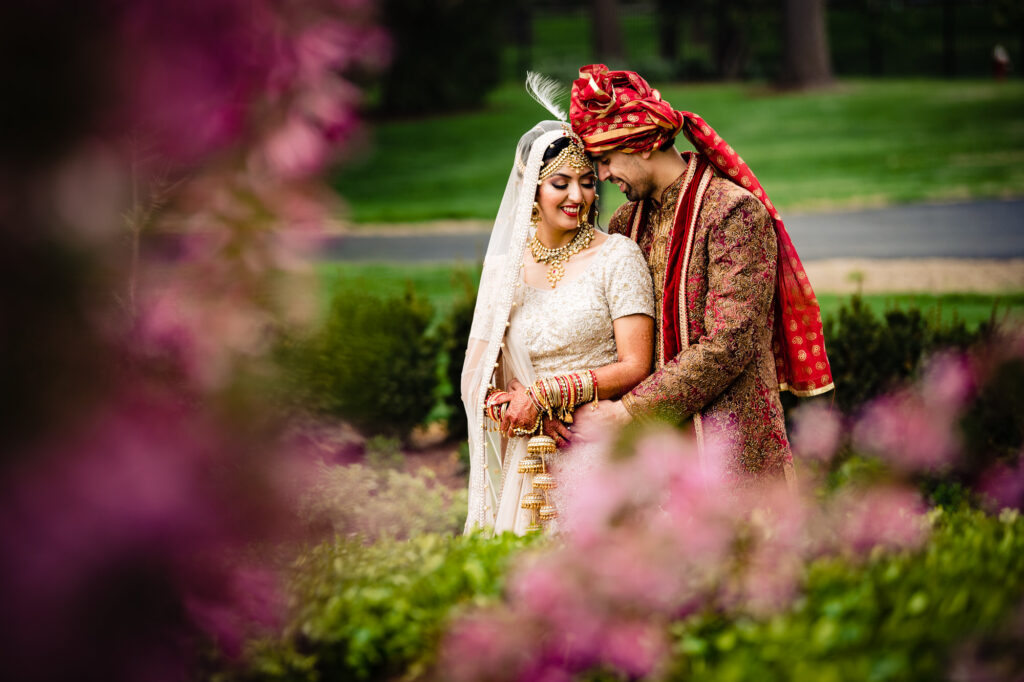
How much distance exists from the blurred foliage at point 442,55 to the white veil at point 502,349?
74.8ft

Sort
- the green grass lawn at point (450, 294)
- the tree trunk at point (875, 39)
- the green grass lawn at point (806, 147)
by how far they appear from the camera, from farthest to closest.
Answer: the tree trunk at point (875, 39) → the green grass lawn at point (806, 147) → the green grass lawn at point (450, 294)

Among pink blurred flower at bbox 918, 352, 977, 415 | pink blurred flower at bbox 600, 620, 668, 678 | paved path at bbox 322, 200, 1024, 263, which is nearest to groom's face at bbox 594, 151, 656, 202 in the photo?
pink blurred flower at bbox 600, 620, 668, 678

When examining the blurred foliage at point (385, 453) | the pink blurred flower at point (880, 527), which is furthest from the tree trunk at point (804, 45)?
the pink blurred flower at point (880, 527)

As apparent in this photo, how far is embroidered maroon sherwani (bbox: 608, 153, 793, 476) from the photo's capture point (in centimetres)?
348

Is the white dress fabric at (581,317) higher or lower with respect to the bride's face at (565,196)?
lower

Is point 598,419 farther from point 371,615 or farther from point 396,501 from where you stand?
point 396,501

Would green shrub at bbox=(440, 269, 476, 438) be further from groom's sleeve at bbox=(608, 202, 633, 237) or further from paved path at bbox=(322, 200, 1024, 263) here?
paved path at bbox=(322, 200, 1024, 263)

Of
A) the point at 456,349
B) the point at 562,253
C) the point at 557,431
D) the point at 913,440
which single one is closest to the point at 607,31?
the point at 456,349

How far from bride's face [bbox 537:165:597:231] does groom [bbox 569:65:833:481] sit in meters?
0.09

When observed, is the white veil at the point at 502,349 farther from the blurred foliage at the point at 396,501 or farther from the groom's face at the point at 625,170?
the blurred foliage at the point at 396,501

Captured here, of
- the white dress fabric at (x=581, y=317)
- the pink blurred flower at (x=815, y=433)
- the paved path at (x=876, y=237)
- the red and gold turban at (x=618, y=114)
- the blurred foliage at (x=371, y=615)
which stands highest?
the red and gold turban at (x=618, y=114)

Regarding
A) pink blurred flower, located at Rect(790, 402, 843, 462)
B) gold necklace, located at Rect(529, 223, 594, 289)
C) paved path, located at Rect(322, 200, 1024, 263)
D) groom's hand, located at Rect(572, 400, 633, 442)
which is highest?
gold necklace, located at Rect(529, 223, 594, 289)

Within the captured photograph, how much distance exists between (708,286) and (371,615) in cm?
171

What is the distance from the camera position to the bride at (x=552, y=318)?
3629mm
